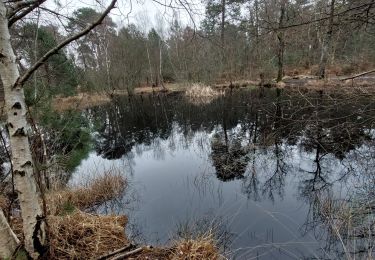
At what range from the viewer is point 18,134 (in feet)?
7.62

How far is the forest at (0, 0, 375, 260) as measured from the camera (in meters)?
2.61

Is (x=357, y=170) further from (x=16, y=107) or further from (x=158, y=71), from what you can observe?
(x=158, y=71)

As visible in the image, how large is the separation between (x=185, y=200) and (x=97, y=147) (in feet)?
20.6

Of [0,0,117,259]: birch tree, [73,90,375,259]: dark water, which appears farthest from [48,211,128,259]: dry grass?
[73,90,375,259]: dark water

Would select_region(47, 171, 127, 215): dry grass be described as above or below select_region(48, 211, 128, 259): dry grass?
below

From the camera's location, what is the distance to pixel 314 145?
8.47 meters

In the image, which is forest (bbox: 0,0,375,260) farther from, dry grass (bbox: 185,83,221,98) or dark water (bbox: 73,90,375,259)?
dry grass (bbox: 185,83,221,98)

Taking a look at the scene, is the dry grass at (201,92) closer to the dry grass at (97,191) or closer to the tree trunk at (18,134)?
the dry grass at (97,191)

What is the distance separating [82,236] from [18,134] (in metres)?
1.86

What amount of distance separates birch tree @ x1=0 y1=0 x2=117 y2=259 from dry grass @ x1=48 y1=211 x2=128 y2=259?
0.48 m

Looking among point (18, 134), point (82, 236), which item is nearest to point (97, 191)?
point (82, 236)

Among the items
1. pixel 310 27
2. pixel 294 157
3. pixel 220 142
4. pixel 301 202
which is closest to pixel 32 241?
pixel 310 27

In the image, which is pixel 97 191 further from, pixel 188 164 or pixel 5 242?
pixel 5 242

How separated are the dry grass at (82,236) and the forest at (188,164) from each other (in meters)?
0.02
